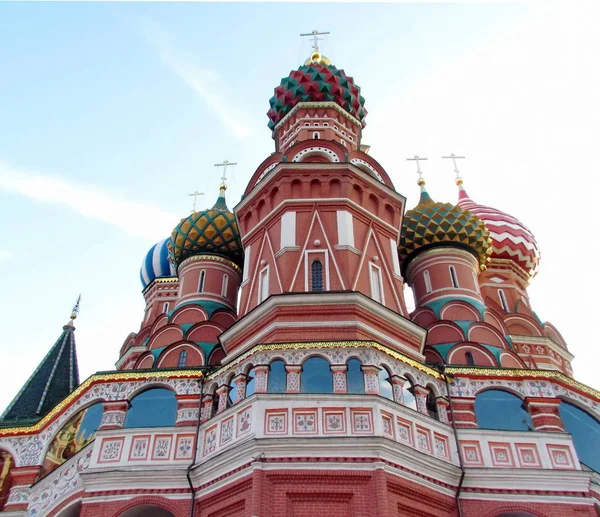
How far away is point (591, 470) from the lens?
1117cm

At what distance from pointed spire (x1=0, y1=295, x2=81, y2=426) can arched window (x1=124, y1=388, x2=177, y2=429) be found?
8.97 ft

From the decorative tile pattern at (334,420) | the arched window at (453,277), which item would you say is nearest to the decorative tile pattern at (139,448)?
the decorative tile pattern at (334,420)

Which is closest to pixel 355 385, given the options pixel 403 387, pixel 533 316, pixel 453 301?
pixel 403 387

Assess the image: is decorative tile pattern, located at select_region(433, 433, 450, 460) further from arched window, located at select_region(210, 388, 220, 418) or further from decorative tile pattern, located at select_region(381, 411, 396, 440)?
arched window, located at select_region(210, 388, 220, 418)

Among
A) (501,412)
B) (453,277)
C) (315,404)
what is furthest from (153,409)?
(453,277)

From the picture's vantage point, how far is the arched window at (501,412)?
39.2 feet

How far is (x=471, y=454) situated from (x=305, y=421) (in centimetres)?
316

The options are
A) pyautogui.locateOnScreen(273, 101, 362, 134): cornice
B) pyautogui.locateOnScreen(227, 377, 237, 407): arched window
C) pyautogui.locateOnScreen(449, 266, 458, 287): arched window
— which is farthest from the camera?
pyautogui.locateOnScreen(273, 101, 362, 134): cornice

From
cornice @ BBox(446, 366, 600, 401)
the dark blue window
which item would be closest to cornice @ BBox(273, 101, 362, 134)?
cornice @ BBox(446, 366, 600, 401)

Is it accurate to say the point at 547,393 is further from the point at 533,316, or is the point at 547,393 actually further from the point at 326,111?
the point at 326,111

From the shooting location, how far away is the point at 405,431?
10.5 m

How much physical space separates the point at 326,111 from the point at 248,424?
1086 centimetres

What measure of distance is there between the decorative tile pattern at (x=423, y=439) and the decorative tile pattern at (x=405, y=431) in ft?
0.60

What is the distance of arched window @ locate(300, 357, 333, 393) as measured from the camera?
10797 millimetres
